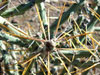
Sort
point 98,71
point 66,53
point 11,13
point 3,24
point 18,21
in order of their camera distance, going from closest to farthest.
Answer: point 3,24 → point 66,53 → point 11,13 → point 98,71 → point 18,21

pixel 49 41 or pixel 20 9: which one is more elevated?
pixel 20 9

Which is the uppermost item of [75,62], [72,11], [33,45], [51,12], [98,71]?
[51,12]

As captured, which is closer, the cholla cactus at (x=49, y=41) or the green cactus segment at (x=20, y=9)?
the cholla cactus at (x=49, y=41)

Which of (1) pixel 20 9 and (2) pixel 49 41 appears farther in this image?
(1) pixel 20 9

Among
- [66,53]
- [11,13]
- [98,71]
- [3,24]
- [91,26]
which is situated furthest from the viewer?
[98,71]

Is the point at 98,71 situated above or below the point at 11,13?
below

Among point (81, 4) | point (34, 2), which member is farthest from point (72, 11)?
point (34, 2)

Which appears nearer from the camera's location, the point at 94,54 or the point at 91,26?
the point at 94,54

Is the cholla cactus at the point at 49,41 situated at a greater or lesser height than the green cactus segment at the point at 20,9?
lesser

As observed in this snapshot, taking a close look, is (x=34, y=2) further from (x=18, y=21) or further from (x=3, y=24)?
(x=18, y=21)

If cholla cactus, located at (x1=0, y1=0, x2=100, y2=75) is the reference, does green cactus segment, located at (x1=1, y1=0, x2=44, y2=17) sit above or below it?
above

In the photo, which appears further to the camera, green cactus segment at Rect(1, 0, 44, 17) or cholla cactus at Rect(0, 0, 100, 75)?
green cactus segment at Rect(1, 0, 44, 17)
